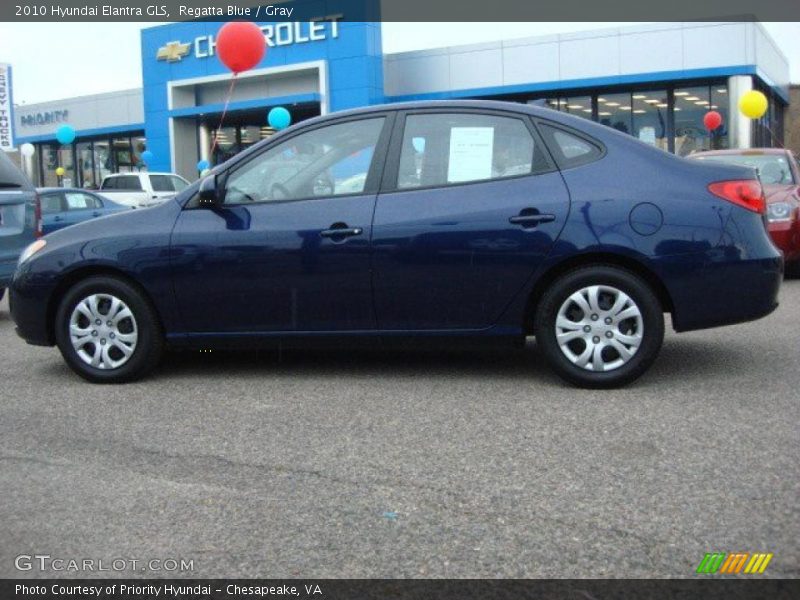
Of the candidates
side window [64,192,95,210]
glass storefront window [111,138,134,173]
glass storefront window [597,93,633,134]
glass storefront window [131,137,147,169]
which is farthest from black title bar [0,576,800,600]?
glass storefront window [111,138,134,173]

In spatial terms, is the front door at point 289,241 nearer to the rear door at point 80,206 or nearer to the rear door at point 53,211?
the rear door at point 53,211

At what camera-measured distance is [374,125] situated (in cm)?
541

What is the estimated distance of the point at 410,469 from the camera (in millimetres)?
3738

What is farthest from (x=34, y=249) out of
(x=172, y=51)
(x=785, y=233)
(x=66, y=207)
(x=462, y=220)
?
(x=172, y=51)

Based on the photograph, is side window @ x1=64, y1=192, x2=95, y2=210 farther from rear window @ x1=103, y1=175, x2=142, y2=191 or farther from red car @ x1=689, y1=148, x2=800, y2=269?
red car @ x1=689, y1=148, x2=800, y2=269

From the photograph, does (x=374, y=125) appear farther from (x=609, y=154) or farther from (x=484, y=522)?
(x=484, y=522)

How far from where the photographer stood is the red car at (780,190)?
9664 millimetres

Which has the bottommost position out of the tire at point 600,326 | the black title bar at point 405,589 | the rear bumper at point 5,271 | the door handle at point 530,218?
the black title bar at point 405,589

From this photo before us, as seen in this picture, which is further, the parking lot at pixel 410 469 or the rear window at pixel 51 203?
the rear window at pixel 51 203

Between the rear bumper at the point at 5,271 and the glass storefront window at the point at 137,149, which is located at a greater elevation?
the glass storefront window at the point at 137,149

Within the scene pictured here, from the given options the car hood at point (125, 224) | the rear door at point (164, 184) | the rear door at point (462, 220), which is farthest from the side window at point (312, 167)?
the rear door at point (164, 184)

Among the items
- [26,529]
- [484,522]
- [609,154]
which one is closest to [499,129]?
[609,154]

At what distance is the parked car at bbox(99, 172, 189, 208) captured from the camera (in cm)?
2102

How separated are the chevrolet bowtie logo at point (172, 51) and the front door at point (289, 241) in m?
31.1
